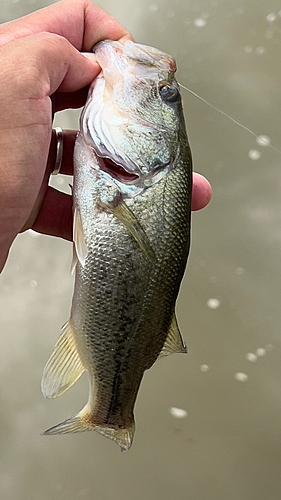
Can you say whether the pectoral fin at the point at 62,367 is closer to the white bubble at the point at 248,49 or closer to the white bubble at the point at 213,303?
the white bubble at the point at 213,303

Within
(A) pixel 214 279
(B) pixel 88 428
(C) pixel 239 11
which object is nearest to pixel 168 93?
(B) pixel 88 428

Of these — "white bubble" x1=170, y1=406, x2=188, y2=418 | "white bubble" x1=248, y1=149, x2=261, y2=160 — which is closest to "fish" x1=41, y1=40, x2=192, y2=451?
"white bubble" x1=170, y1=406, x2=188, y2=418

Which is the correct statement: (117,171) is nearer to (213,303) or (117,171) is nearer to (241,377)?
(213,303)

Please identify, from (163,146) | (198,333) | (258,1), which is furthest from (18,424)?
(258,1)

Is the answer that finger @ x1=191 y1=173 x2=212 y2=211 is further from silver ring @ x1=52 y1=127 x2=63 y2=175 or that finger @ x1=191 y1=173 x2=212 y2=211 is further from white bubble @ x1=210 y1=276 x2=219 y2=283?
white bubble @ x1=210 y1=276 x2=219 y2=283

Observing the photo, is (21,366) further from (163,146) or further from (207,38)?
(207,38)

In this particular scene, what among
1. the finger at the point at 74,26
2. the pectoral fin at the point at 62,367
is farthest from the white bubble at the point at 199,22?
the pectoral fin at the point at 62,367

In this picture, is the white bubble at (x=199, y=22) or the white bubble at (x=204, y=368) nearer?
the white bubble at (x=204, y=368)
